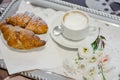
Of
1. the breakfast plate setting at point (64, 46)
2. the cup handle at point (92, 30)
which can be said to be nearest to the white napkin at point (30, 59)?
the breakfast plate setting at point (64, 46)

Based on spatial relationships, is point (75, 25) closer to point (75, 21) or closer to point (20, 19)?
point (75, 21)

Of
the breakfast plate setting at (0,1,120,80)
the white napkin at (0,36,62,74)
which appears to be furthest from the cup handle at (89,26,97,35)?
the white napkin at (0,36,62,74)

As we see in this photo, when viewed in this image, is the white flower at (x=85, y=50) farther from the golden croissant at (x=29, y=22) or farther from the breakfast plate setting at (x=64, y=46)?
the golden croissant at (x=29, y=22)

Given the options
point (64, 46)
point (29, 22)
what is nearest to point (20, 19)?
point (29, 22)

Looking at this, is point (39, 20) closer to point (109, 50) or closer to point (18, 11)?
point (18, 11)

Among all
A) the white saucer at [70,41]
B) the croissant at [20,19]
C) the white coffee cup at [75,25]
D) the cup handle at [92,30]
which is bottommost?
the white saucer at [70,41]

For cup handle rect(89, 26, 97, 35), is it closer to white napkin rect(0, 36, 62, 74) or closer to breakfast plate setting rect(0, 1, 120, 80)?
breakfast plate setting rect(0, 1, 120, 80)

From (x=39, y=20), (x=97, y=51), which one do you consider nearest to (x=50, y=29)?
(x=39, y=20)
